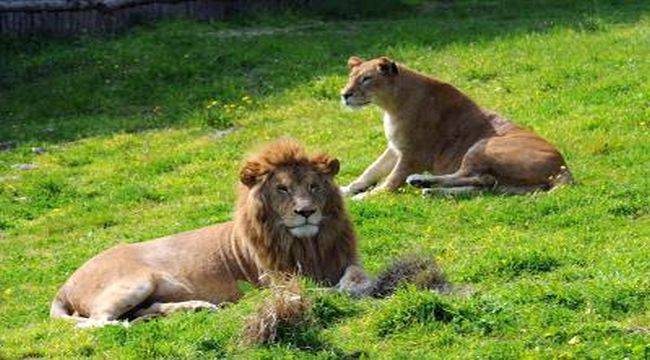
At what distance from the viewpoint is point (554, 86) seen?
19.3 meters

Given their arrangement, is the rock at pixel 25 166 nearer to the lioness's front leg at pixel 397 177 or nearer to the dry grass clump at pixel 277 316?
the lioness's front leg at pixel 397 177

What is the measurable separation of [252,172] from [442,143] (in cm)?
507

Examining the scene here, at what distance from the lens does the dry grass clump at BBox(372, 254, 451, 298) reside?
1006cm

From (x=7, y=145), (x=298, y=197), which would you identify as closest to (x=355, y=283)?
(x=298, y=197)

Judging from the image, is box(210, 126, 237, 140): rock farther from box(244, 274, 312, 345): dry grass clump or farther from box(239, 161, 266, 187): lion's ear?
box(244, 274, 312, 345): dry grass clump

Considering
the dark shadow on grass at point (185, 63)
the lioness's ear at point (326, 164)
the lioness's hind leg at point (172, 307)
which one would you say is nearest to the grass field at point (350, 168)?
the dark shadow on grass at point (185, 63)

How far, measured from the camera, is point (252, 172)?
35.0 ft

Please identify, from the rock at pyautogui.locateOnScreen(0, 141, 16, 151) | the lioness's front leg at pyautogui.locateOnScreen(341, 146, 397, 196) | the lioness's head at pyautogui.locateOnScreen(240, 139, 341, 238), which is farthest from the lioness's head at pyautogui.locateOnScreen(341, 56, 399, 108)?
the rock at pyautogui.locateOnScreen(0, 141, 16, 151)

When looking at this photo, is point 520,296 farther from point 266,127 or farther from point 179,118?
point 179,118

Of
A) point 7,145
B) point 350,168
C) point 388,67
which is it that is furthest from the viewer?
point 7,145

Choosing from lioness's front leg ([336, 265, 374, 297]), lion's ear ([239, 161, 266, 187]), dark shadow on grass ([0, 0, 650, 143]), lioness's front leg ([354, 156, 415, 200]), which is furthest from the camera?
dark shadow on grass ([0, 0, 650, 143])

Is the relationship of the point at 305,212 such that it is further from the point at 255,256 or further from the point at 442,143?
the point at 442,143

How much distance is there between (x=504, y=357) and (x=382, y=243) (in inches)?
163

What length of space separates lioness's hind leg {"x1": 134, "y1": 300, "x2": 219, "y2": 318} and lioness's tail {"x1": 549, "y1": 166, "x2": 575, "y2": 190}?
14.9ft
